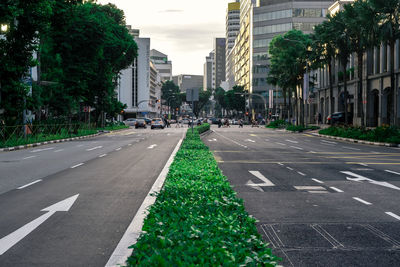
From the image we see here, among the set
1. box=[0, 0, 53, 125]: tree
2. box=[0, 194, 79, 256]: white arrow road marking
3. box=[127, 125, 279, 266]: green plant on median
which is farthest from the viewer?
box=[0, 0, 53, 125]: tree

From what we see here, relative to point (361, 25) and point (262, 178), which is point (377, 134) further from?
point (262, 178)

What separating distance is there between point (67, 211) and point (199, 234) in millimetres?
4517

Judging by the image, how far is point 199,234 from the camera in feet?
14.6

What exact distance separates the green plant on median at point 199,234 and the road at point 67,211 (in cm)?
101

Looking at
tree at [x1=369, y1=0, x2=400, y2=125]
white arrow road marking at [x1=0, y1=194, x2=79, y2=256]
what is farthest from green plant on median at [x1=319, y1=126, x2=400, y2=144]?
white arrow road marking at [x1=0, y1=194, x2=79, y2=256]

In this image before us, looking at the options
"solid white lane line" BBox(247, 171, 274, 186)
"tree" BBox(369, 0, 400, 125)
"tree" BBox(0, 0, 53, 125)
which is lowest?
"solid white lane line" BBox(247, 171, 274, 186)

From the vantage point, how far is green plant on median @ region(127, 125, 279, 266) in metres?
3.74

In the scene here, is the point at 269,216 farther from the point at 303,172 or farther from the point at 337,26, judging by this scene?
the point at 337,26

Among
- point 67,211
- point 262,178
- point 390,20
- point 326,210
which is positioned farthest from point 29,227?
point 390,20

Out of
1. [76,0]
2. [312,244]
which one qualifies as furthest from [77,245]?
[76,0]

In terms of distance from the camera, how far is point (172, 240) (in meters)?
4.25

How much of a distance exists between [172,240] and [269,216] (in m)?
3.97

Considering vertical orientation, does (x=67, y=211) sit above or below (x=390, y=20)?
below

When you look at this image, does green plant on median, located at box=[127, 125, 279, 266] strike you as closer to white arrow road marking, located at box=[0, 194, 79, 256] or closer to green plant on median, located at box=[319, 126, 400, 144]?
white arrow road marking, located at box=[0, 194, 79, 256]
